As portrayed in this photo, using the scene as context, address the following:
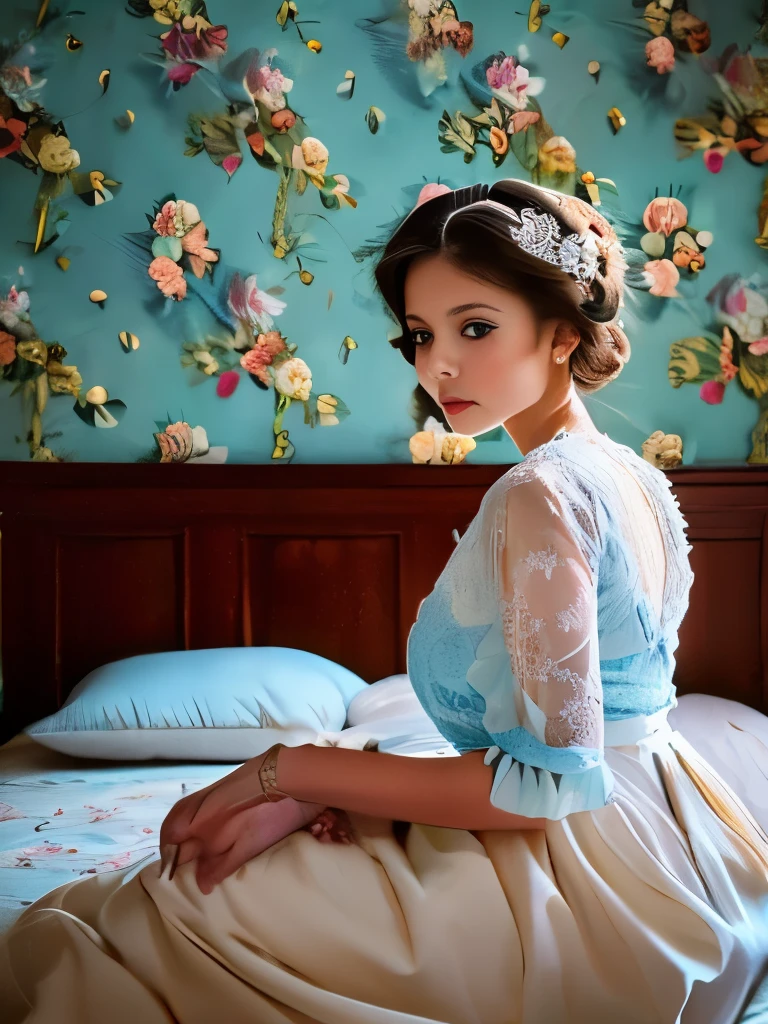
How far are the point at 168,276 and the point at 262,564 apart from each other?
87 cm

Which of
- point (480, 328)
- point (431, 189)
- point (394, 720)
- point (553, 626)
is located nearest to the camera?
point (553, 626)

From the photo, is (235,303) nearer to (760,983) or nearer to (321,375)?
(321,375)

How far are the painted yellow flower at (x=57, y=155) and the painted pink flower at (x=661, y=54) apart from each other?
1669 mm

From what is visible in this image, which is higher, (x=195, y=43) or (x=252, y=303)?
(x=195, y=43)

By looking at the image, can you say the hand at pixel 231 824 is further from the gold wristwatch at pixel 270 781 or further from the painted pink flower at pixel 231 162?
the painted pink flower at pixel 231 162

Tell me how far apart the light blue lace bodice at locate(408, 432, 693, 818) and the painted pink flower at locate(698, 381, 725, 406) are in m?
1.67

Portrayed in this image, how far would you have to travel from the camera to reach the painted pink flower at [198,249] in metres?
2.63

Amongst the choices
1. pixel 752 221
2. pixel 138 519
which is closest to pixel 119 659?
pixel 138 519

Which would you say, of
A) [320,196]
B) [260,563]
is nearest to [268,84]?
[320,196]

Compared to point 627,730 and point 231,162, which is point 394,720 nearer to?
point 627,730

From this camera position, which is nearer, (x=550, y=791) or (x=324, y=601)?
(x=550, y=791)

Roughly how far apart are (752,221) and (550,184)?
0.60 meters

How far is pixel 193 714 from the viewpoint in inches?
82.6

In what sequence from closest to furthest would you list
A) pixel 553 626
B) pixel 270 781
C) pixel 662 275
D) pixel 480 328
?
pixel 553 626 < pixel 270 781 < pixel 480 328 < pixel 662 275
